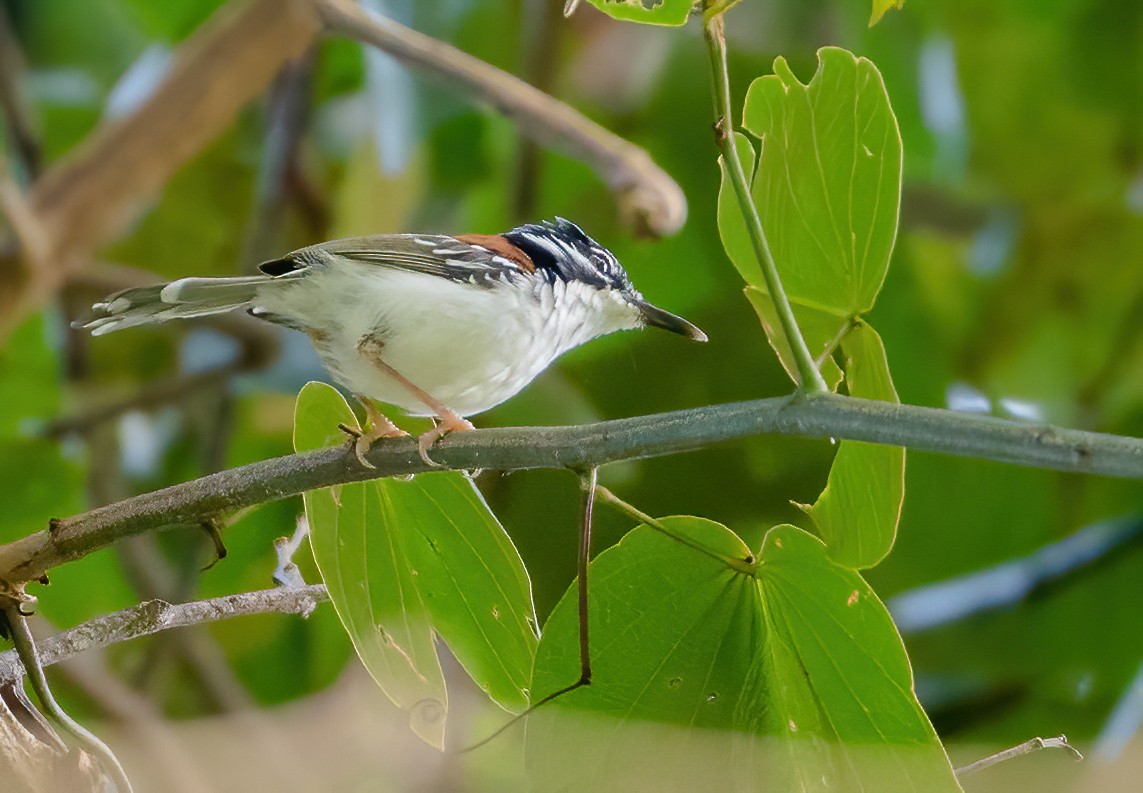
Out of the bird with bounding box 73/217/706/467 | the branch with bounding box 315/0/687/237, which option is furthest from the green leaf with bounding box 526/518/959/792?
the branch with bounding box 315/0/687/237

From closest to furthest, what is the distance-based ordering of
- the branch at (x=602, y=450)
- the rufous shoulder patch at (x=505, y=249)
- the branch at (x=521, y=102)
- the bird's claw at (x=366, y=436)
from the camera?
1. the branch at (x=602, y=450)
2. the bird's claw at (x=366, y=436)
3. the rufous shoulder patch at (x=505, y=249)
4. the branch at (x=521, y=102)

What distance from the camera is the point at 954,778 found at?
1.36ft

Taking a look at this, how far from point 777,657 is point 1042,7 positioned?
1.91 feet

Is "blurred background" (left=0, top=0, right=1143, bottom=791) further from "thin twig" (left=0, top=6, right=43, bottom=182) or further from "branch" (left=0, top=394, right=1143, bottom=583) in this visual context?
"branch" (left=0, top=394, right=1143, bottom=583)

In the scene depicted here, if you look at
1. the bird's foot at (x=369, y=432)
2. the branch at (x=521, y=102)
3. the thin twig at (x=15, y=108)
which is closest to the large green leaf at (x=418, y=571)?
the bird's foot at (x=369, y=432)

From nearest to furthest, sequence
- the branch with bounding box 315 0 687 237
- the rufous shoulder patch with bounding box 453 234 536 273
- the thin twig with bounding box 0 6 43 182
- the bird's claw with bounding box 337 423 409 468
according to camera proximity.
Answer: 1. the bird's claw with bounding box 337 423 409 468
2. the rufous shoulder patch with bounding box 453 234 536 273
3. the branch with bounding box 315 0 687 237
4. the thin twig with bounding box 0 6 43 182

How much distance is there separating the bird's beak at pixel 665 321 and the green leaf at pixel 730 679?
0.13 metres

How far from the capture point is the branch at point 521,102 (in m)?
0.62

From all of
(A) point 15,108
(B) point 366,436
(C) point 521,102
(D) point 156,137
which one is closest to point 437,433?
(B) point 366,436

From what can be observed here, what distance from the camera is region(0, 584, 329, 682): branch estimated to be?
437mm

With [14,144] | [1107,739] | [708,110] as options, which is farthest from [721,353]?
[14,144]

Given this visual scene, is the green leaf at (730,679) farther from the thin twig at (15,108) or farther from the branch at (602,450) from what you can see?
the thin twig at (15,108)

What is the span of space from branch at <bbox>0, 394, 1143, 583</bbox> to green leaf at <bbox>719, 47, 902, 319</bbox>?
0.35 ft

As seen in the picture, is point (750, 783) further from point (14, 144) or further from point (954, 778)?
point (14, 144)
